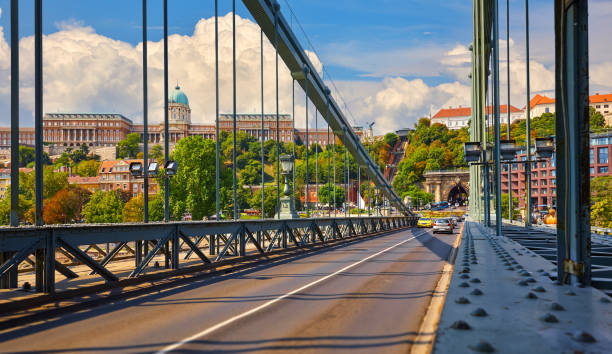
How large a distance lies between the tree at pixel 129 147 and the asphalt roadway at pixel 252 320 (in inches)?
7310

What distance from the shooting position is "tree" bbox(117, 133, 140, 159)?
190 metres

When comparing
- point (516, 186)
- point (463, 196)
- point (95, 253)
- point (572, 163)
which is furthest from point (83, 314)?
point (463, 196)

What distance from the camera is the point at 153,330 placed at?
738cm

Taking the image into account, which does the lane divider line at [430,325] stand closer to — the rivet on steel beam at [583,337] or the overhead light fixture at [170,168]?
the rivet on steel beam at [583,337]

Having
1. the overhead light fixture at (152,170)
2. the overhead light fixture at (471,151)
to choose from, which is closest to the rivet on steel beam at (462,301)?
the overhead light fixture at (152,170)

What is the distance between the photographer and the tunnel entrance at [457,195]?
178m

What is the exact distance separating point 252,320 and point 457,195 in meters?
179

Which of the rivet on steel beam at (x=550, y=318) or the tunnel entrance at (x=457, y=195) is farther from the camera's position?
the tunnel entrance at (x=457, y=195)

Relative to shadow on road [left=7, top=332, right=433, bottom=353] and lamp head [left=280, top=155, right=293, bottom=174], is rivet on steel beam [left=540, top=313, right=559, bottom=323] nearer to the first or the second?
shadow on road [left=7, top=332, right=433, bottom=353]

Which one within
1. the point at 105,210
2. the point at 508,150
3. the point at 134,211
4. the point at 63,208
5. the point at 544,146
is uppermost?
the point at 544,146

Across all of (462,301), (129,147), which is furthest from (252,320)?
(129,147)

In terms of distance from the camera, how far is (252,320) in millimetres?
8039

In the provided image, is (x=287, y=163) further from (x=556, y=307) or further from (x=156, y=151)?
(x=156, y=151)

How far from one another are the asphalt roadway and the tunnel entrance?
16988cm
